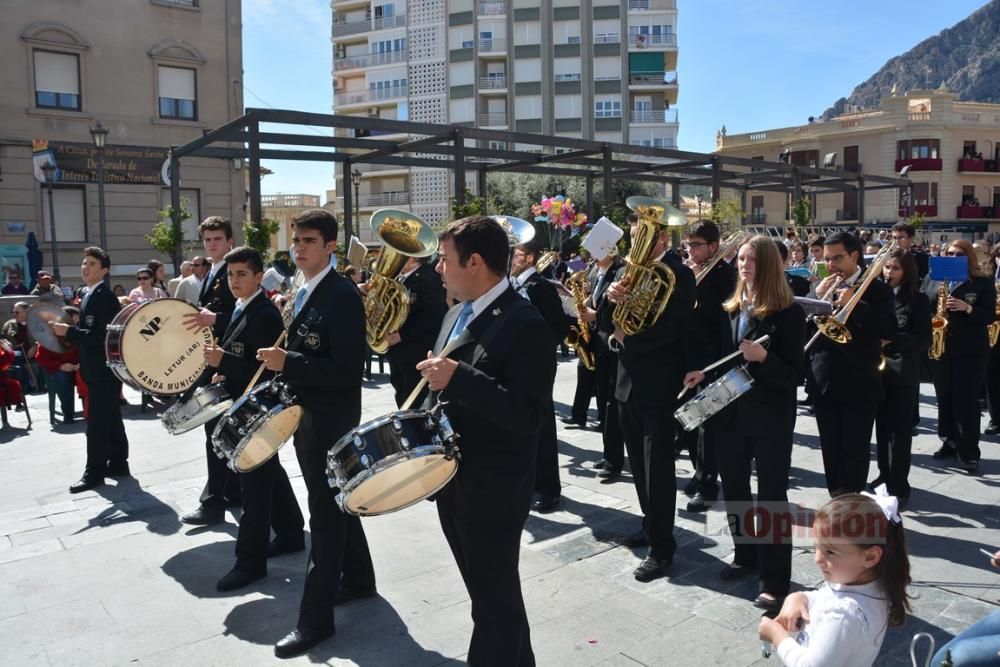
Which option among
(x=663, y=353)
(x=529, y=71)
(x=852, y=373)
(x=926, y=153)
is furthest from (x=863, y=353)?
(x=529, y=71)

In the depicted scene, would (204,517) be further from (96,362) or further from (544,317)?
(544,317)

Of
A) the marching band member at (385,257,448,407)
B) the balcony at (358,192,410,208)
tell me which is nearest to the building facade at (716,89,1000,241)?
the balcony at (358,192,410,208)

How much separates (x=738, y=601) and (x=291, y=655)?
2.31 metres

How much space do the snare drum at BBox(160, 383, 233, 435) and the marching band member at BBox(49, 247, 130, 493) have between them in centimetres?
215

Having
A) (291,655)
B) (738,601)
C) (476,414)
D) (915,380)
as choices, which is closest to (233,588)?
(291,655)

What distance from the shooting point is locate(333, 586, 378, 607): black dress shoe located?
14.0 ft

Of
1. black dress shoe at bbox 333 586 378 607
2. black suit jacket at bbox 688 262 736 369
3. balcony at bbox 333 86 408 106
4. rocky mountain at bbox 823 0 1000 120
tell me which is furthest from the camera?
rocky mountain at bbox 823 0 1000 120

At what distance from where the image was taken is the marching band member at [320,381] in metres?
3.77

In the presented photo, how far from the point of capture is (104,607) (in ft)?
14.3

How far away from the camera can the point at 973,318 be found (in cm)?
687

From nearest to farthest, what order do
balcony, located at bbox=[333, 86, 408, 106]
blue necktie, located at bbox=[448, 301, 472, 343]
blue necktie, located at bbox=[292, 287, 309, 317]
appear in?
blue necktie, located at bbox=[448, 301, 472, 343] < blue necktie, located at bbox=[292, 287, 309, 317] < balcony, located at bbox=[333, 86, 408, 106]

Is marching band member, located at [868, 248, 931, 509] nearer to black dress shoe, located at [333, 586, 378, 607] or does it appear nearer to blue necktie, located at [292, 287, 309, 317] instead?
black dress shoe, located at [333, 586, 378, 607]

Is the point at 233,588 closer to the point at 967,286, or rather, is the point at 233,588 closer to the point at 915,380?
the point at 915,380

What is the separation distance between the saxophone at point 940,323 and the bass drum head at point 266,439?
18.7ft
